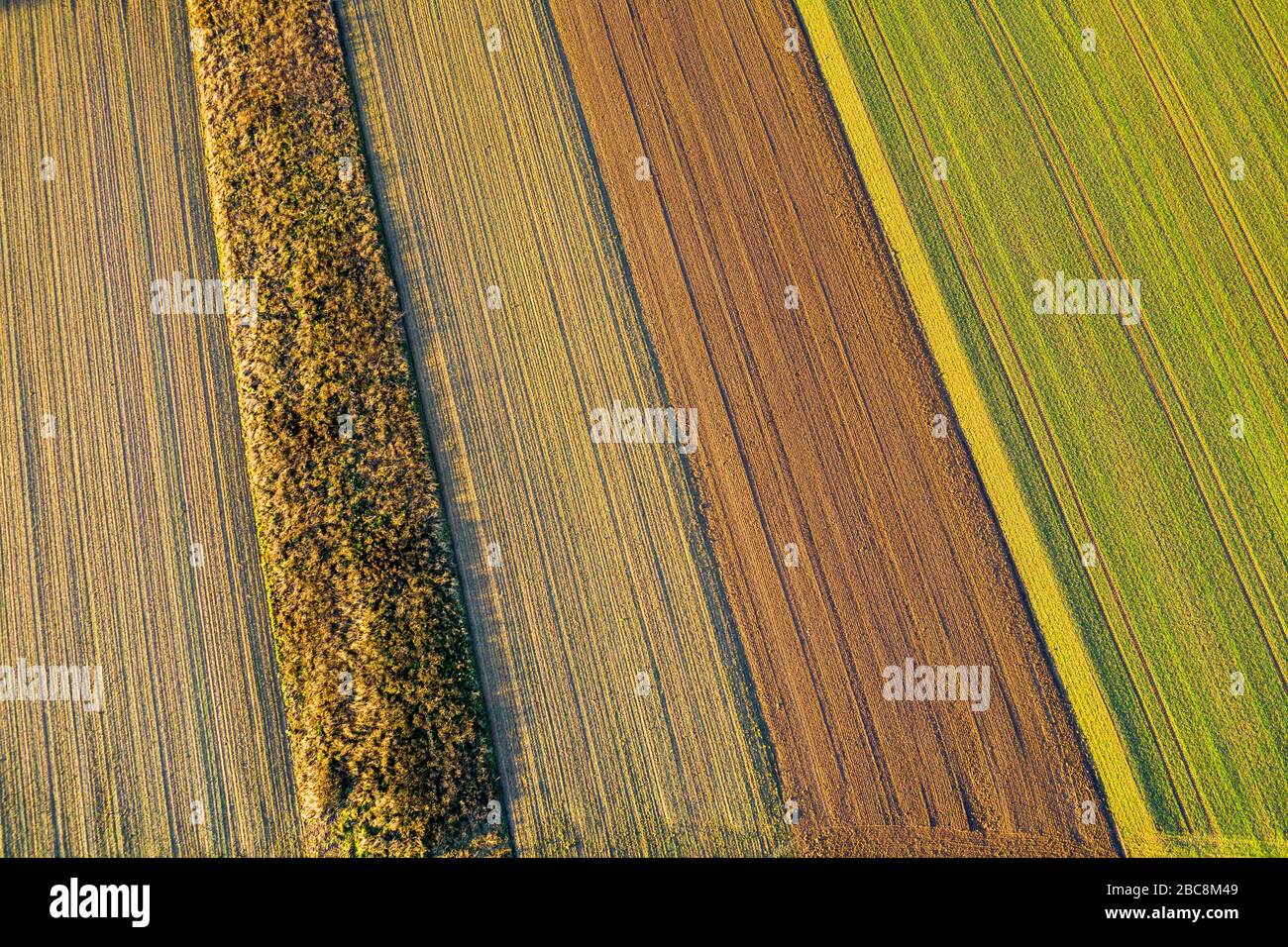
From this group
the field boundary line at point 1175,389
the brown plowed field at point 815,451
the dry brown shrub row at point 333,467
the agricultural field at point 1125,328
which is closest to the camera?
the dry brown shrub row at point 333,467

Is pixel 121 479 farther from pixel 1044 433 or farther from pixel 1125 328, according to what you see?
pixel 1125 328

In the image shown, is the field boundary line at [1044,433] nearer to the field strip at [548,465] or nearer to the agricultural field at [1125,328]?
the agricultural field at [1125,328]

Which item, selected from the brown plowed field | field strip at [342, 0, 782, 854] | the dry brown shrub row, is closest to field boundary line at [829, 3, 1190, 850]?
the brown plowed field

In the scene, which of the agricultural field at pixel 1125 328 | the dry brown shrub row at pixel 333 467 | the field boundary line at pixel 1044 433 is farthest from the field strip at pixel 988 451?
the dry brown shrub row at pixel 333 467

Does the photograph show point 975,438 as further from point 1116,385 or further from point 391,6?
point 391,6

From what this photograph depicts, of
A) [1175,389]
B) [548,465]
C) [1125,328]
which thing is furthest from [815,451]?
[1175,389]

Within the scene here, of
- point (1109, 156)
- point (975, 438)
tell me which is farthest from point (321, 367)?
point (1109, 156)
